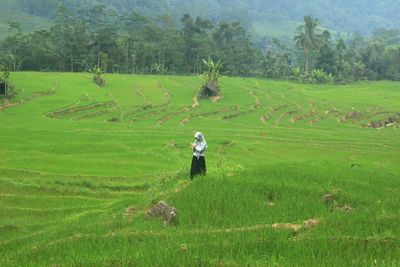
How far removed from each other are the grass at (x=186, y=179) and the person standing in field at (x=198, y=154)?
0.63m

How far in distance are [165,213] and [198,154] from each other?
3602mm

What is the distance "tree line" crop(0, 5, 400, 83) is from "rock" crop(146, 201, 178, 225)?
6531 cm

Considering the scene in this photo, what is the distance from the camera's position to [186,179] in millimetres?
15062


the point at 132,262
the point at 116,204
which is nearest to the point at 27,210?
the point at 116,204

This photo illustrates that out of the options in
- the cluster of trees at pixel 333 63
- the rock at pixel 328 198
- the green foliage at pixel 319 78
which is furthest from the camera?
the cluster of trees at pixel 333 63

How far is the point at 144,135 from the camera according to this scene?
110ft

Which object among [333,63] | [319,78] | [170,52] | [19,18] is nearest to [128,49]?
[170,52]

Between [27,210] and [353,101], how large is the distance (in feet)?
177

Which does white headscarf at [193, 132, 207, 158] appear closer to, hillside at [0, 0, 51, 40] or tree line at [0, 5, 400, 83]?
tree line at [0, 5, 400, 83]

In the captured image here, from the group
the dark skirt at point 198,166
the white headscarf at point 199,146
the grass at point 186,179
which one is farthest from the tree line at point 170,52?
the white headscarf at point 199,146

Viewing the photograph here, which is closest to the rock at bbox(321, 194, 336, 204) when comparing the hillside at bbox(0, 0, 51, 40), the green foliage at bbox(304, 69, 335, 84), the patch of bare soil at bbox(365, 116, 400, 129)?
the patch of bare soil at bbox(365, 116, 400, 129)

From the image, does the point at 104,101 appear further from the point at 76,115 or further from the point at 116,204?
the point at 116,204

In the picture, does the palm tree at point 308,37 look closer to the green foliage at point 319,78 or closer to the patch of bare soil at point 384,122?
the green foliage at point 319,78

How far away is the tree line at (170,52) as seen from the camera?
7938 cm
